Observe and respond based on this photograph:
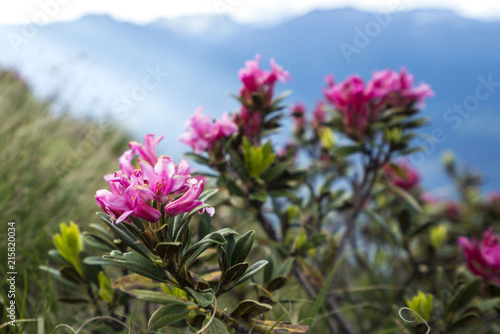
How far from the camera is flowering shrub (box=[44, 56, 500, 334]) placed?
0.78 m

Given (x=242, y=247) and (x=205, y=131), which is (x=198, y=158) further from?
(x=242, y=247)

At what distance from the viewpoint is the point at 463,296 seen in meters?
1.15

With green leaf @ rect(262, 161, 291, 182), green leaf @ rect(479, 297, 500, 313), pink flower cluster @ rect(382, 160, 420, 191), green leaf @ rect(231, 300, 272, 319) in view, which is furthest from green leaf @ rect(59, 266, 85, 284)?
pink flower cluster @ rect(382, 160, 420, 191)

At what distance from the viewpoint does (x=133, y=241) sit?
81cm

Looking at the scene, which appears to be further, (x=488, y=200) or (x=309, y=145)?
(x=488, y=200)

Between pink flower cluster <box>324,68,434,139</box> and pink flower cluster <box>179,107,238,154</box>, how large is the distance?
0.58 m

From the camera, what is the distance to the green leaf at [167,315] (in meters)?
0.77

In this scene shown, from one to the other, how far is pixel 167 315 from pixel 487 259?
110 centimetres

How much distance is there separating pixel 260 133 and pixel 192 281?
725 millimetres

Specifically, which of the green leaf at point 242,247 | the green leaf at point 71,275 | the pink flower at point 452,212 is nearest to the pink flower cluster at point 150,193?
the green leaf at point 242,247

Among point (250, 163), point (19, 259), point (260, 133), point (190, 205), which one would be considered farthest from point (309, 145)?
point (190, 205)

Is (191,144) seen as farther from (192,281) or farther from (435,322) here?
(435,322)

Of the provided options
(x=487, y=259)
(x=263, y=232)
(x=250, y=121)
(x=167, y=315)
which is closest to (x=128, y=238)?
(x=167, y=315)

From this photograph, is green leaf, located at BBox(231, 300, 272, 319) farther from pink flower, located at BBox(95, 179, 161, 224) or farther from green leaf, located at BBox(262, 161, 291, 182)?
green leaf, located at BBox(262, 161, 291, 182)
